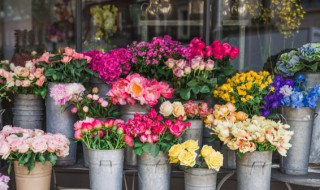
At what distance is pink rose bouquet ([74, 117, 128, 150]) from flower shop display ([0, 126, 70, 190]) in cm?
12

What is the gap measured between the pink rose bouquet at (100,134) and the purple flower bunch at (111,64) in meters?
0.36

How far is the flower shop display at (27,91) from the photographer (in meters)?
2.12

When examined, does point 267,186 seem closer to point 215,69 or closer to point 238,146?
point 238,146

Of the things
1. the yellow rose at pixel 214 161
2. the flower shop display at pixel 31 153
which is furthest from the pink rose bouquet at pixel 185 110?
the flower shop display at pixel 31 153

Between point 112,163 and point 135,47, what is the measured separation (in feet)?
2.25

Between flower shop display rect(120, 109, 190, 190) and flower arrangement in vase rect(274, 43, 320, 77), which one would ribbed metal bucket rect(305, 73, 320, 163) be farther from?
flower shop display rect(120, 109, 190, 190)

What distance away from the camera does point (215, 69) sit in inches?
85.5

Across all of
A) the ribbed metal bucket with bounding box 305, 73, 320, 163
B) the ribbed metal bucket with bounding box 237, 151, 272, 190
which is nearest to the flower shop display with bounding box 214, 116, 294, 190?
the ribbed metal bucket with bounding box 237, 151, 272, 190

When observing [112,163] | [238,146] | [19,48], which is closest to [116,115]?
[112,163]

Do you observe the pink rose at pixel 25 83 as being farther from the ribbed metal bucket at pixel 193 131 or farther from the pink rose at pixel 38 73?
the ribbed metal bucket at pixel 193 131

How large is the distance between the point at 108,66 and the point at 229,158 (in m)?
0.72

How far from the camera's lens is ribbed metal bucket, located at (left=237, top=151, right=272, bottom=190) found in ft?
6.04

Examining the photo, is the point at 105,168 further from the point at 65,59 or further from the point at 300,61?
the point at 300,61

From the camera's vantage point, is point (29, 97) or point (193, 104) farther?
point (29, 97)
